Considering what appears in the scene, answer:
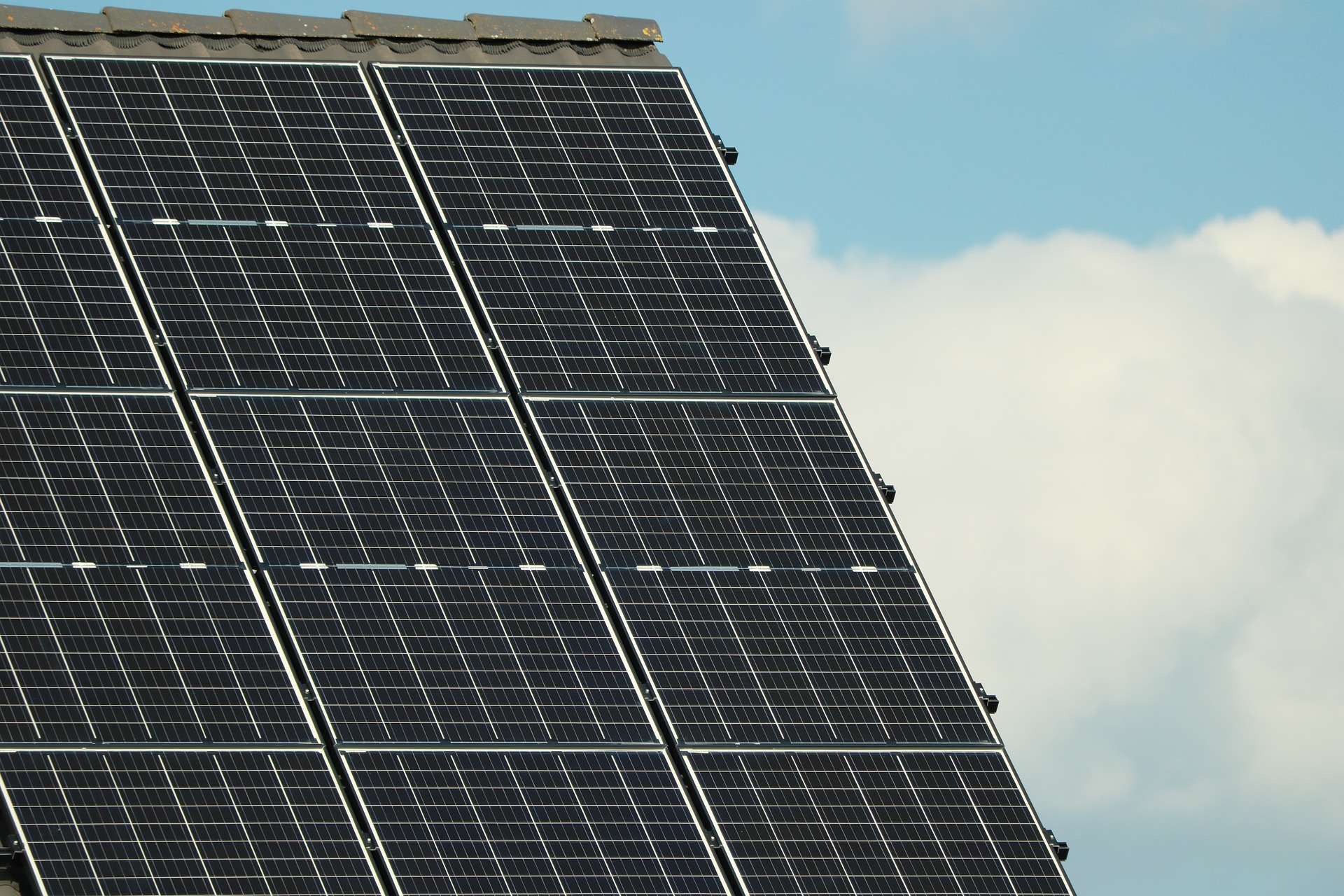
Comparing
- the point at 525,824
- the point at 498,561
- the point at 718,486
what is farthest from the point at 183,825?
the point at 718,486

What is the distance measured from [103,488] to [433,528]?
6.46 m

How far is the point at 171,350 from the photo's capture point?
186 feet

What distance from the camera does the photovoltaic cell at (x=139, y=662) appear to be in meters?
50.5

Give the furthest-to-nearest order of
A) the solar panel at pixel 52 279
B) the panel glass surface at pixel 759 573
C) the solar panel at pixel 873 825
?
the solar panel at pixel 52 279, the panel glass surface at pixel 759 573, the solar panel at pixel 873 825

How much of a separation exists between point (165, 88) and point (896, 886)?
77.9ft

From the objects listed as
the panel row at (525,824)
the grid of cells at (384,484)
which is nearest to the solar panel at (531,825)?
the panel row at (525,824)

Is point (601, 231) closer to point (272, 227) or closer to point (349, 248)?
point (349, 248)

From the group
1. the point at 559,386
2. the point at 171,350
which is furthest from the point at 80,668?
the point at 559,386

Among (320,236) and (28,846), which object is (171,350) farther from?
(28,846)

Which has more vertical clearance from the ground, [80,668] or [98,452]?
[98,452]

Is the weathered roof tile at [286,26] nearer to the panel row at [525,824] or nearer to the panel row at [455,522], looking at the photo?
the panel row at [455,522]

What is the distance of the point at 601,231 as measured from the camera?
61719 millimetres

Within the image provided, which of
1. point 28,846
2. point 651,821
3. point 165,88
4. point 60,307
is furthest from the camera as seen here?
point 165,88

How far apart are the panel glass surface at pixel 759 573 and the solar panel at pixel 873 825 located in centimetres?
75
